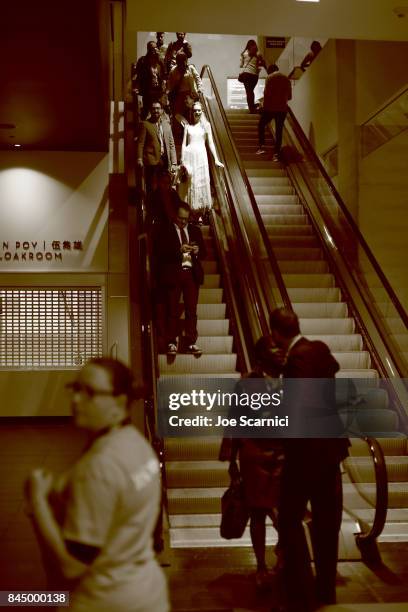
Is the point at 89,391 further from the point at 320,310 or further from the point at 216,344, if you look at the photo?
the point at 320,310

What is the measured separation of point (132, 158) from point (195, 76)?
4.83ft

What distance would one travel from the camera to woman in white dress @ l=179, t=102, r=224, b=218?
748 cm

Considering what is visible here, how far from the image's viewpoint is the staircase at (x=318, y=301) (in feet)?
17.1

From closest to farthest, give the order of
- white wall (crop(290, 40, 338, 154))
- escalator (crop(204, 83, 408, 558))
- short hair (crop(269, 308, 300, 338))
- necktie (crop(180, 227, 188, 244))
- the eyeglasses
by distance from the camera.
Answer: the eyeglasses
short hair (crop(269, 308, 300, 338))
escalator (crop(204, 83, 408, 558))
necktie (crop(180, 227, 188, 244))
white wall (crop(290, 40, 338, 154))

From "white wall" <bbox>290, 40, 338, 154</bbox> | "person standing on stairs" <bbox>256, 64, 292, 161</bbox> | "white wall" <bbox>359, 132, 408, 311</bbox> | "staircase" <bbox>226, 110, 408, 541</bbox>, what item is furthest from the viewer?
"person standing on stairs" <bbox>256, 64, 292, 161</bbox>

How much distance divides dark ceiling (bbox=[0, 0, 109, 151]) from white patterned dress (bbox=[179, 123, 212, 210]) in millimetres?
1044

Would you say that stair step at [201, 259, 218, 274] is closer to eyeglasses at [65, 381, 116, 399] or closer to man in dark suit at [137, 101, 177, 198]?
man in dark suit at [137, 101, 177, 198]

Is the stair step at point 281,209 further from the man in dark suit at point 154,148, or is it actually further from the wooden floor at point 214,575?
the wooden floor at point 214,575

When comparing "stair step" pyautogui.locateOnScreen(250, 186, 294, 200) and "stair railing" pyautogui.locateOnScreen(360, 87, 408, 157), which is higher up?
"stair railing" pyautogui.locateOnScreen(360, 87, 408, 157)

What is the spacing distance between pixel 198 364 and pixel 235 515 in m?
2.69

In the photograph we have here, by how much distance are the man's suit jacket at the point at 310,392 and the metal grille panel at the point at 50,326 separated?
6729mm

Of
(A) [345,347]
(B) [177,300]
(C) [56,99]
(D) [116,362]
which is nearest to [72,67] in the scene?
(C) [56,99]

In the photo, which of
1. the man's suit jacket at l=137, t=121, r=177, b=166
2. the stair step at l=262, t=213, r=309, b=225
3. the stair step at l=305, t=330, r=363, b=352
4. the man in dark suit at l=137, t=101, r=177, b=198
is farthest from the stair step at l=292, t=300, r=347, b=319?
the man's suit jacket at l=137, t=121, r=177, b=166

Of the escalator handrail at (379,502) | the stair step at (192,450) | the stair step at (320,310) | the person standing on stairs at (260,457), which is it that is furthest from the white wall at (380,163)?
the person standing on stairs at (260,457)
